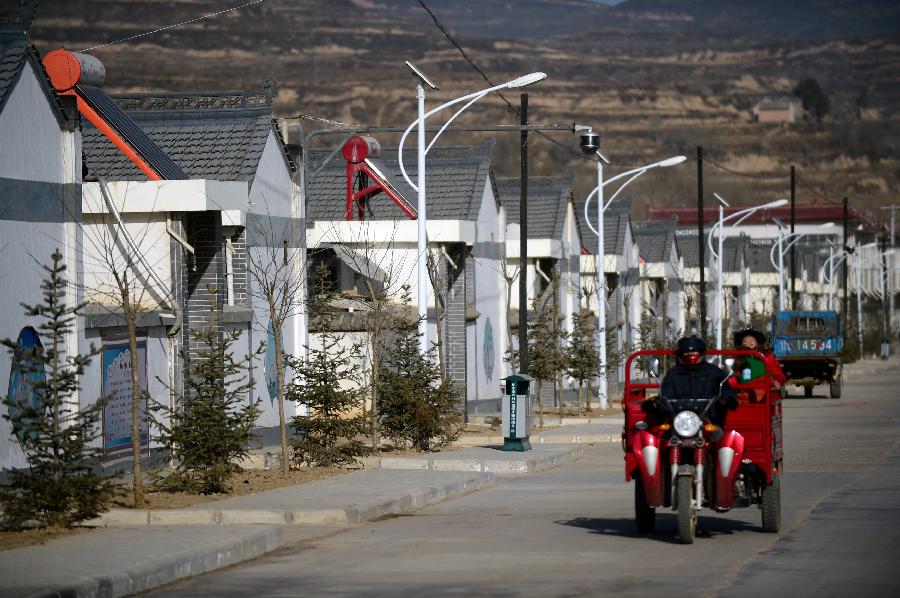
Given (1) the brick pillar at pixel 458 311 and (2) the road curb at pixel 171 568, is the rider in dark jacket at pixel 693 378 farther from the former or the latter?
(1) the brick pillar at pixel 458 311

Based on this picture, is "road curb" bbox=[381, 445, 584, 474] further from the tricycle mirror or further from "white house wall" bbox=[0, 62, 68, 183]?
the tricycle mirror

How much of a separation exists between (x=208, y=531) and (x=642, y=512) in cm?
413

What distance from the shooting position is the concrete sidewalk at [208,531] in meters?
13.5

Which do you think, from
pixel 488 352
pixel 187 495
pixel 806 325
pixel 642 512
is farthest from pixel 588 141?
pixel 806 325

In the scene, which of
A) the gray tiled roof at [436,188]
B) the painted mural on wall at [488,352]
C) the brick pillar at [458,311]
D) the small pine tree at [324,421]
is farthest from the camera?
the painted mural on wall at [488,352]

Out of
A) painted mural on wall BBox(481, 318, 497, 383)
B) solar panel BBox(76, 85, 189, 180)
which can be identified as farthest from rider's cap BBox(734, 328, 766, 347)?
painted mural on wall BBox(481, 318, 497, 383)

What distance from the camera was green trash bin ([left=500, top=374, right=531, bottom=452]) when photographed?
28641 millimetres

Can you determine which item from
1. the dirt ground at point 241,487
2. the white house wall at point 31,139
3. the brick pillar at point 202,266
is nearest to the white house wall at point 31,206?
the white house wall at point 31,139

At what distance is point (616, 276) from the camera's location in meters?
62.1

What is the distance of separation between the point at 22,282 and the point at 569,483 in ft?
25.3

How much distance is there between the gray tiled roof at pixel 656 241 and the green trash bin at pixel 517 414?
47361mm

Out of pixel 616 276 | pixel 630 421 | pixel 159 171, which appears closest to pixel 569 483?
pixel 630 421

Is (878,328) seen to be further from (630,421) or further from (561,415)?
(630,421)

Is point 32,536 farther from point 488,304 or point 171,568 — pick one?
point 488,304
